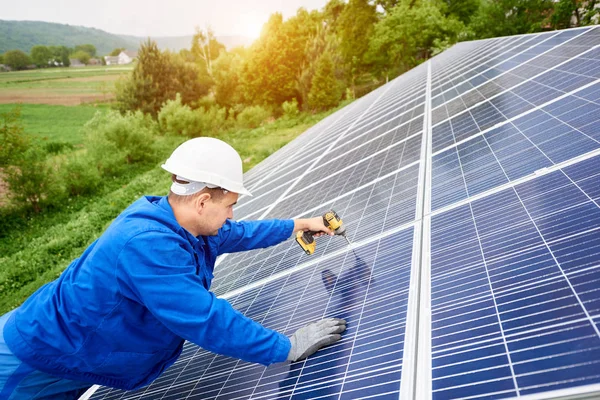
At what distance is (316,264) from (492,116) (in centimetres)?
346

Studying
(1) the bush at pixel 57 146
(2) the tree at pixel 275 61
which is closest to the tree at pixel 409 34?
(2) the tree at pixel 275 61

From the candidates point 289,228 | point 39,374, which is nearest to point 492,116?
point 289,228

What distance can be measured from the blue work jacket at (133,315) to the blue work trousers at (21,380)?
85 millimetres

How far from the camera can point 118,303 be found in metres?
2.88

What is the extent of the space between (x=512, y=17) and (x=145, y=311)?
52104mm

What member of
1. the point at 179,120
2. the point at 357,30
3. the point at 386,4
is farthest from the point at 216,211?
the point at 386,4

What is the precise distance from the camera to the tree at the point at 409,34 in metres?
49.3

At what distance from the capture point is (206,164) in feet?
10.1

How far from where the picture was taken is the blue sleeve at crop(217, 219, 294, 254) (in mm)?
4266

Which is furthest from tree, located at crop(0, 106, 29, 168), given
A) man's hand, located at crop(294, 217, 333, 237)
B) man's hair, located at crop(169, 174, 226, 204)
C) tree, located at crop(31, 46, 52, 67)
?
tree, located at crop(31, 46, 52, 67)

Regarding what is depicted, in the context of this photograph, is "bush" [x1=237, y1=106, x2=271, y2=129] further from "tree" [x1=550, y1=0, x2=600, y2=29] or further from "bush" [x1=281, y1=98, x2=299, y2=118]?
"tree" [x1=550, y1=0, x2=600, y2=29]

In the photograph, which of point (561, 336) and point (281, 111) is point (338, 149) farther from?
point (281, 111)

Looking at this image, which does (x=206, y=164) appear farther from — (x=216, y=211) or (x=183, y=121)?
(x=183, y=121)

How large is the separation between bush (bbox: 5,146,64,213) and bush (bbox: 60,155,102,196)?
3.39 feet
